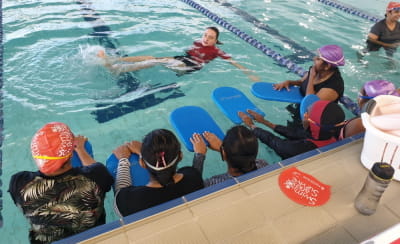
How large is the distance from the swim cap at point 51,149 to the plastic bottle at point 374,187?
184 cm

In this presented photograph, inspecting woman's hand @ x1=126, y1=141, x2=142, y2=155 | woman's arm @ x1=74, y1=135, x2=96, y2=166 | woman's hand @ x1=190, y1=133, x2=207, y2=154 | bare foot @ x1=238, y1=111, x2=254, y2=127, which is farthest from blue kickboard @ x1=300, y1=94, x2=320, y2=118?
woman's arm @ x1=74, y1=135, x2=96, y2=166

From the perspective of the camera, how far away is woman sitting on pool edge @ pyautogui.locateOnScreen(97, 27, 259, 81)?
4.64 meters

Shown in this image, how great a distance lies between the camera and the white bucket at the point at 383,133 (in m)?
1.88

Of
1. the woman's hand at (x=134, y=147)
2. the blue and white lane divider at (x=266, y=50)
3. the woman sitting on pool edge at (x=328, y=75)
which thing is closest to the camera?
the woman's hand at (x=134, y=147)

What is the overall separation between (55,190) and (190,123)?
177cm

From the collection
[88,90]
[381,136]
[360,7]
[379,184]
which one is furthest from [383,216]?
[360,7]

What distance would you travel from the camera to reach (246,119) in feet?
11.6

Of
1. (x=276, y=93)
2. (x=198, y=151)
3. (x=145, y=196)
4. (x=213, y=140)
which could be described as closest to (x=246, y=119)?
(x=213, y=140)

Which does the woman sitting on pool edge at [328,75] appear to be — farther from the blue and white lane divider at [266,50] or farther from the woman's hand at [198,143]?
the woman's hand at [198,143]

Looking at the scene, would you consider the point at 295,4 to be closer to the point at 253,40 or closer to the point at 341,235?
the point at 253,40

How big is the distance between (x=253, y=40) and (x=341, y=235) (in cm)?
528

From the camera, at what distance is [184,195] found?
195 centimetres

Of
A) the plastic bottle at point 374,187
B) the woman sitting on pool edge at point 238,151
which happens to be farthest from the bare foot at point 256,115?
the plastic bottle at point 374,187

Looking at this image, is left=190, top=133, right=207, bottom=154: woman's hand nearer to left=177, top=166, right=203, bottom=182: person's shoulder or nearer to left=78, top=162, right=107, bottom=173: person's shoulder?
left=177, top=166, right=203, bottom=182: person's shoulder
